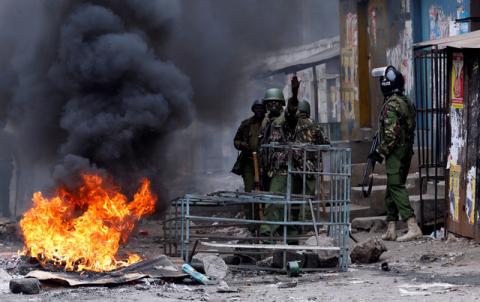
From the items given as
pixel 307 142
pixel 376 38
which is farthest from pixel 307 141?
pixel 376 38

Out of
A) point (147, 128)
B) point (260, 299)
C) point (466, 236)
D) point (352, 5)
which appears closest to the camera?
point (260, 299)

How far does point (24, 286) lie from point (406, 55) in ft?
30.3

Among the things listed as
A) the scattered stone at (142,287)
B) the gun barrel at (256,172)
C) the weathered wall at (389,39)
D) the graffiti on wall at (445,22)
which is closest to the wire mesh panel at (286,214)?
the scattered stone at (142,287)

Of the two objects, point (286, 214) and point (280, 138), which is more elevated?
point (280, 138)

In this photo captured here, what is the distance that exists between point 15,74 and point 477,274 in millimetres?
7432

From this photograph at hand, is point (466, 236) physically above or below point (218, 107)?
below

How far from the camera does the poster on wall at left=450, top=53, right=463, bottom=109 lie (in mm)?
9859

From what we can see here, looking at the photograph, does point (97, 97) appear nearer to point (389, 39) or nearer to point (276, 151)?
point (276, 151)

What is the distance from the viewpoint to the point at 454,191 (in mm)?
10055

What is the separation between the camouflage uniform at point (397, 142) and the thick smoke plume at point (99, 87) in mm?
3019

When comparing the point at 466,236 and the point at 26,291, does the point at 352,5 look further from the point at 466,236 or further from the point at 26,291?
the point at 26,291

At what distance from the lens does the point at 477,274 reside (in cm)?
786

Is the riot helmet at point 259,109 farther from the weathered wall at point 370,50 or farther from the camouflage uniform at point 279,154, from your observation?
the weathered wall at point 370,50

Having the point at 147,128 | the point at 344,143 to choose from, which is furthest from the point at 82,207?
the point at 344,143
